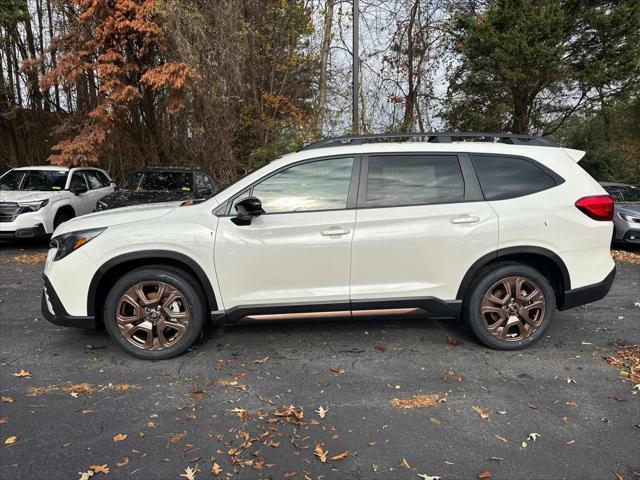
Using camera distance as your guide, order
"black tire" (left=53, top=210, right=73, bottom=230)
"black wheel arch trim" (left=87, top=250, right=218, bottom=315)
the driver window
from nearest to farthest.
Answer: "black wheel arch trim" (left=87, top=250, right=218, bottom=315), "black tire" (left=53, top=210, right=73, bottom=230), the driver window

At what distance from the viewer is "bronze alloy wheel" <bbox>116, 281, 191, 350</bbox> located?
3.79 metres

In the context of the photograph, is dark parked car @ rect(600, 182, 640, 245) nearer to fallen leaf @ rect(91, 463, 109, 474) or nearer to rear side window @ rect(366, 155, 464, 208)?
rear side window @ rect(366, 155, 464, 208)

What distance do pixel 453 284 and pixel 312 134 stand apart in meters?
11.6

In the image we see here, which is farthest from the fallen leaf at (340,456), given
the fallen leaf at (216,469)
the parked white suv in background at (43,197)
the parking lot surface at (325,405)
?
the parked white suv in background at (43,197)

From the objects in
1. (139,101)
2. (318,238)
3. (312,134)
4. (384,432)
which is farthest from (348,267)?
(139,101)

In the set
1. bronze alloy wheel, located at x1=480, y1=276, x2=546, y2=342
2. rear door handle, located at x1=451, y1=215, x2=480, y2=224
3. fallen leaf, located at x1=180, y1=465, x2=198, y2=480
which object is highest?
rear door handle, located at x1=451, y1=215, x2=480, y2=224

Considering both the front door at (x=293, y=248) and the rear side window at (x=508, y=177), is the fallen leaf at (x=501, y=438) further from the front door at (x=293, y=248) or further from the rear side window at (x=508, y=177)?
the rear side window at (x=508, y=177)

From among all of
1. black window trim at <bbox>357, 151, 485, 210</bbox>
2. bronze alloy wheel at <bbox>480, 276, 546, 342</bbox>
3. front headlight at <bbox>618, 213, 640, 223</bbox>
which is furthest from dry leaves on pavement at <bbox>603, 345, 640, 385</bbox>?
front headlight at <bbox>618, 213, 640, 223</bbox>

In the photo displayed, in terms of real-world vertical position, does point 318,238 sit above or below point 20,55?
below

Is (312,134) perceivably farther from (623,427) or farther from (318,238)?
(623,427)

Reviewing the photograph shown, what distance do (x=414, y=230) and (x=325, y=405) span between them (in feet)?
5.20

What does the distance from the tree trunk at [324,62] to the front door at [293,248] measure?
12.0 meters

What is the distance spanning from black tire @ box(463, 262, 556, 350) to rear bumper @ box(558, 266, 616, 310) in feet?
0.48

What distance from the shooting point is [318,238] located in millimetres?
3742
